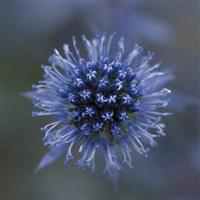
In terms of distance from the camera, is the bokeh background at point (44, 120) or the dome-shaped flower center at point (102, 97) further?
the bokeh background at point (44, 120)

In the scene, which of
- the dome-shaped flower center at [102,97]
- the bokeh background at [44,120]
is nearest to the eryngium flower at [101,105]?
the dome-shaped flower center at [102,97]

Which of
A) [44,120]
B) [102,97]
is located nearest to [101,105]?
[102,97]

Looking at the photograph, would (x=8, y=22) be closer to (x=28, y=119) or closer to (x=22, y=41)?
(x=22, y=41)

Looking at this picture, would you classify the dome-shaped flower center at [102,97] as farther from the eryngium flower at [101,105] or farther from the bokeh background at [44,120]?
the bokeh background at [44,120]

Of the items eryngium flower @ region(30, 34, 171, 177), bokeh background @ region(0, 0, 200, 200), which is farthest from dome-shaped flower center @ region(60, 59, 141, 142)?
bokeh background @ region(0, 0, 200, 200)

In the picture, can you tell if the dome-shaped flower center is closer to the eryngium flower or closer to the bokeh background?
the eryngium flower

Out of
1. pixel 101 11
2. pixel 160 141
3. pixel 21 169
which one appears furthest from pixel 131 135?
pixel 21 169
